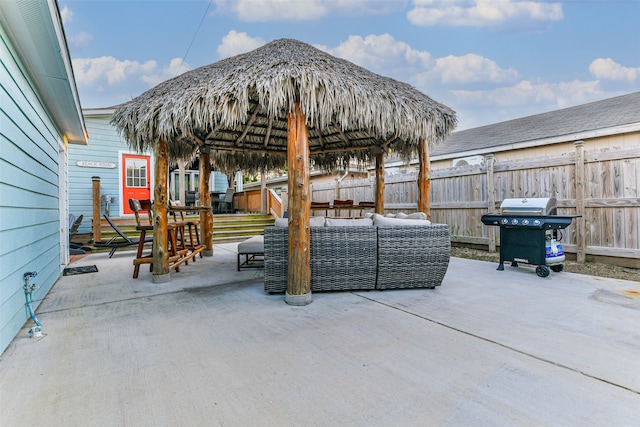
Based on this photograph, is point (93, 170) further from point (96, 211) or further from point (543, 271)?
point (543, 271)

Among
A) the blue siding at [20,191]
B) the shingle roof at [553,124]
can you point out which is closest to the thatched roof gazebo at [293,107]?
the blue siding at [20,191]

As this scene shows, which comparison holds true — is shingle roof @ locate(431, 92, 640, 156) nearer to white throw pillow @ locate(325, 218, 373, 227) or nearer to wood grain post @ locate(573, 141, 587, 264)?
wood grain post @ locate(573, 141, 587, 264)

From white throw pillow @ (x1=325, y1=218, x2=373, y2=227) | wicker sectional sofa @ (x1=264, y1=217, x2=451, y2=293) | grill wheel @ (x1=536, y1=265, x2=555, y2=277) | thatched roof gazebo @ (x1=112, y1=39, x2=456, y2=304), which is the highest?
thatched roof gazebo @ (x1=112, y1=39, x2=456, y2=304)

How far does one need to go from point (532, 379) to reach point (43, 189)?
5247 mm

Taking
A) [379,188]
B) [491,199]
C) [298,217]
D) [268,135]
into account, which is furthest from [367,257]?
[491,199]

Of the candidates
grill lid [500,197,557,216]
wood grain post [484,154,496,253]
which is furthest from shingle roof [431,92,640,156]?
grill lid [500,197,557,216]

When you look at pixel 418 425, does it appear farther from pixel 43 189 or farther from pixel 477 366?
pixel 43 189

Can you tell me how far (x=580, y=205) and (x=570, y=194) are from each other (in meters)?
0.27

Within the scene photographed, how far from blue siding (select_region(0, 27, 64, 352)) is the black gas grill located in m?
5.78

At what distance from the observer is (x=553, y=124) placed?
9680 millimetres

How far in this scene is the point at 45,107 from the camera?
13.0ft

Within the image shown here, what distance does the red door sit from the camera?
9.16 meters

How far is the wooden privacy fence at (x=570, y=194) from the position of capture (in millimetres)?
4840

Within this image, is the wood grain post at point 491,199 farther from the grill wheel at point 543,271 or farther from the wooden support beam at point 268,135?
the wooden support beam at point 268,135
